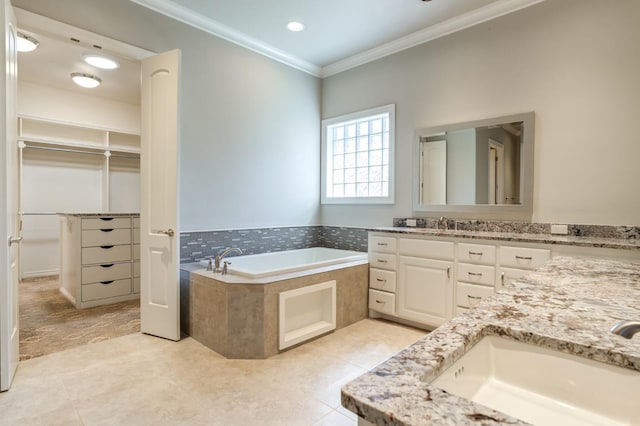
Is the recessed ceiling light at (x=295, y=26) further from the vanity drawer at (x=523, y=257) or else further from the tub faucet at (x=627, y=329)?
the tub faucet at (x=627, y=329)

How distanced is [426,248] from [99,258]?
3.41 m

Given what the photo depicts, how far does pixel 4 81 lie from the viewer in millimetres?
2037

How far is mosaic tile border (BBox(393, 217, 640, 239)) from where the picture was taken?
8.40 ft

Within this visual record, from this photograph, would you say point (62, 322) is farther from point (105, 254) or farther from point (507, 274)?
point (507, 274)

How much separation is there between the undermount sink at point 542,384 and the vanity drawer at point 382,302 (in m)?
2.59

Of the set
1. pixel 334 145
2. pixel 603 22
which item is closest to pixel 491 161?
pixel 603 22

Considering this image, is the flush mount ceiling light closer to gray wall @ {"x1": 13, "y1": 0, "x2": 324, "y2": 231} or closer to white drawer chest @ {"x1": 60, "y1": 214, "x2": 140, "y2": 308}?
white drawer chest @ {"x1": 60, "y1": 214, "x2": 140, "y2": 308}

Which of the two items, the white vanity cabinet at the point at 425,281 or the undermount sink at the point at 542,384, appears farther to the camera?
the white vanity cabinet at the point at 425,281

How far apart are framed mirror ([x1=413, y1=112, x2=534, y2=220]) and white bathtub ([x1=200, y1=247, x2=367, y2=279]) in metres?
1.01

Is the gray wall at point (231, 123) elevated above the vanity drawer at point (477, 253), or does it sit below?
above

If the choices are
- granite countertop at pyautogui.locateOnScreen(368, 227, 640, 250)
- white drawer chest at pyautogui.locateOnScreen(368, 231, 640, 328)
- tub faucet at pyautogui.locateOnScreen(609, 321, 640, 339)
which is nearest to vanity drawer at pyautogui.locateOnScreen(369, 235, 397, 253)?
white drawer chest at pyautogui.locateOnScreen(368, 231, 640, 328)

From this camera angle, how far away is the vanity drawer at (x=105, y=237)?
3.66 meters

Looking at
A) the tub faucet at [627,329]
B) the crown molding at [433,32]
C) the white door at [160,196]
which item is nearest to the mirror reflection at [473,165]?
the crown molding at [433,32]

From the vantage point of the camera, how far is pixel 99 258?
3.73m
